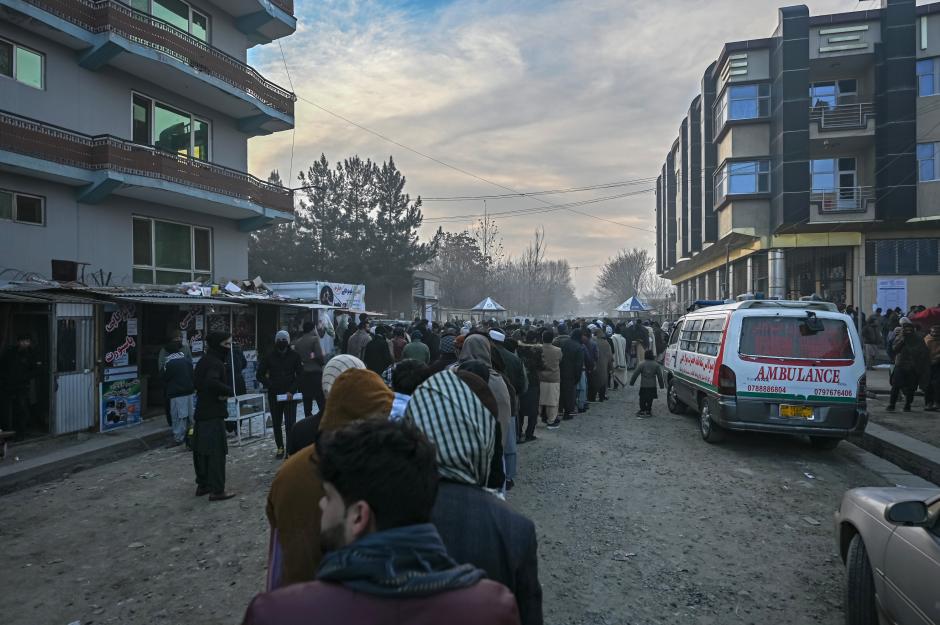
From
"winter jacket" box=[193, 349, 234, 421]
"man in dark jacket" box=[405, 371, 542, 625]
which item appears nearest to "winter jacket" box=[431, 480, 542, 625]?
"man in dark jacket" box=[405, 371, 542, 625]

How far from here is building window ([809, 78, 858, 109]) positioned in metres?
26.2

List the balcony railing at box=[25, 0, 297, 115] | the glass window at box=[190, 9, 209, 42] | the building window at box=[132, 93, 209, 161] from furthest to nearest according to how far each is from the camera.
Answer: the glass window at box=[190, 9, 209, 42], the building window at box=[132, 93, 209, 161], the balcony railing at box=[25, 0, 297, 115]

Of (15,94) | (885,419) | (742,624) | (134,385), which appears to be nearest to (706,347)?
(885,419)

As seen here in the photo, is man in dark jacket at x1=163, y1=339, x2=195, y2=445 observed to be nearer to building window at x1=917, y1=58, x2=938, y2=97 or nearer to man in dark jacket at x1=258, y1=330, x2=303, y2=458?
man in dark jacket at x1=258, y1=330, x2=303, y2=458

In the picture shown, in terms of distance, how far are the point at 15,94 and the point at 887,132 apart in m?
31.2

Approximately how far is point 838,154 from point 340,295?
973 inches

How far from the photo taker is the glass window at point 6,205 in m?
11.9

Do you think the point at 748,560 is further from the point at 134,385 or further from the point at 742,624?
the point at 134,385

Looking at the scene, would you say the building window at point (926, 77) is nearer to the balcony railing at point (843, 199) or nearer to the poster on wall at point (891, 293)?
the balcony railing at point (843, 199)

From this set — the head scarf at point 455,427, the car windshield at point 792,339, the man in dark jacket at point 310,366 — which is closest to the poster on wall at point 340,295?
the man in dark jacket at point 310,366

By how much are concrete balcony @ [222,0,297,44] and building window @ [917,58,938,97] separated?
2650 centimetres

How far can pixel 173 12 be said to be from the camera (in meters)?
15.6

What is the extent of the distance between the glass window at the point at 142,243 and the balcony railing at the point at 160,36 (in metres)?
4.52


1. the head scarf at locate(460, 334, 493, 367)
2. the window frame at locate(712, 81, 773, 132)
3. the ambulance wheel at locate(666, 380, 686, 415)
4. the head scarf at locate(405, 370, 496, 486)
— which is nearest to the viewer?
Result: the head scarf at locate(405, 370, 496, 486)
